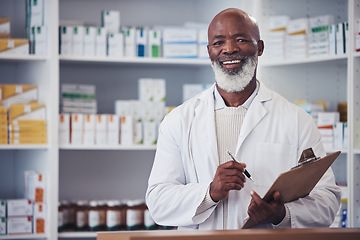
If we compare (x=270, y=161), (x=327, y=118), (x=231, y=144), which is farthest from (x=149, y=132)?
(x=270, y=161)

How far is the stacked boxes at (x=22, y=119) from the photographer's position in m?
3.18

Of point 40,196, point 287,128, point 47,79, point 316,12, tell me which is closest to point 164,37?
point 47,79

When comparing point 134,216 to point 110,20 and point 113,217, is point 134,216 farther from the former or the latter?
point 110,20

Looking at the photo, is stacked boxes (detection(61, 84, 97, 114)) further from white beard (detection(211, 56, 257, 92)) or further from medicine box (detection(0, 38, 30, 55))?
white beard (detection(211, 56, 257, 92))

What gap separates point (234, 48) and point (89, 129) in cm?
155

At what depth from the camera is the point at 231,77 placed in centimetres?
204

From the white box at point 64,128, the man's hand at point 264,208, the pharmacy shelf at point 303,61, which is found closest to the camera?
the man's hand at point 264,208

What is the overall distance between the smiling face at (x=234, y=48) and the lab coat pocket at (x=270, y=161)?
0.28 m

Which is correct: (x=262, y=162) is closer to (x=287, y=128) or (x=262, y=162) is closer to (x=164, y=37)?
(x=287, y=128)

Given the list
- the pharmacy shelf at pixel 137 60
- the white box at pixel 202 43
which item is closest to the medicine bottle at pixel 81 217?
the pharmacy shelf at pixel 137 60

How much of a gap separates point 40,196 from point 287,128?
6.13 ft

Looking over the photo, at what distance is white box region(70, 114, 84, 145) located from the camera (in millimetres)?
3244

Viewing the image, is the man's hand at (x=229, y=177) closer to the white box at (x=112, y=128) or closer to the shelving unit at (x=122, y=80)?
the shelving unit at (x=122, y=80)

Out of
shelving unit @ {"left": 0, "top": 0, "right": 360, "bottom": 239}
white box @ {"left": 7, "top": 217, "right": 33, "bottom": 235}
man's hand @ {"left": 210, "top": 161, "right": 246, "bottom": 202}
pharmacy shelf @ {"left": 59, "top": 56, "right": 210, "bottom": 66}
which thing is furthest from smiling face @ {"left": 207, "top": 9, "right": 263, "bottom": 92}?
white box @ {"left": 7, "top": 217, "right": 33, "bottom": 235}
